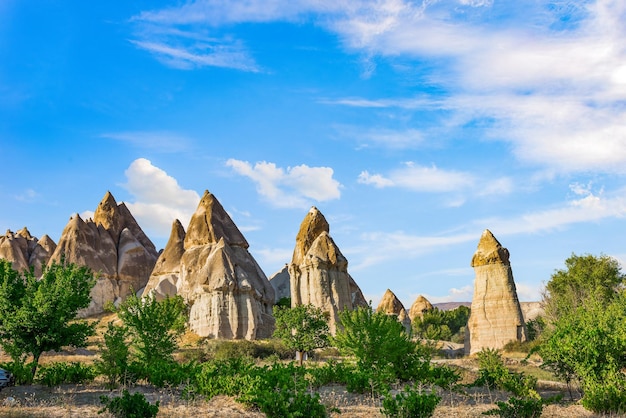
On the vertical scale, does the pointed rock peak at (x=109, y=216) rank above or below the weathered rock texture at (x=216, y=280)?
above

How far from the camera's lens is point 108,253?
60500 millimetres

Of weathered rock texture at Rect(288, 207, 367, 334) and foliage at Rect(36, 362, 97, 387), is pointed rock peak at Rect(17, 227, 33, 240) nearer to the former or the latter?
weathered rock texture at Rect(288, 207, 367, 334)

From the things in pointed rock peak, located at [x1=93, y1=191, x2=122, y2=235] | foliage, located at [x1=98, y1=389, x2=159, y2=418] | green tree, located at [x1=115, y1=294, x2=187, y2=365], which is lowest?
foliage, located at [x1=98, y1=389, x2=159, y2=418]

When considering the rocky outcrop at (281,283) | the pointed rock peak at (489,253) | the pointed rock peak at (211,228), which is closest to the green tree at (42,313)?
the pointed rock peak at (489,253)

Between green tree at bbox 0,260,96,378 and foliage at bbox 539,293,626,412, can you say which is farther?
green tree at bbox 0,260,96,378

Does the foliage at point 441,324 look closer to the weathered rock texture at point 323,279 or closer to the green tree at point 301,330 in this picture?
the weathered rock texture at point 323,279

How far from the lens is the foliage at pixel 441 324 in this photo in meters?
53.1

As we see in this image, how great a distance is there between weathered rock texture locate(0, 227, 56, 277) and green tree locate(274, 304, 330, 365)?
38.0 meters

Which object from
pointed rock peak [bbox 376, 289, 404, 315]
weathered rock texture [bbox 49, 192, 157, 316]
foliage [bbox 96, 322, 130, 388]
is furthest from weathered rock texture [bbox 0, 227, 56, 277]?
foliage [bbox 96, 322, 130, 388]

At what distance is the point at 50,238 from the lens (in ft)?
224

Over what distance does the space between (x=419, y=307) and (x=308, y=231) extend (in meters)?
23.5

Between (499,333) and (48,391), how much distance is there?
21.5 m

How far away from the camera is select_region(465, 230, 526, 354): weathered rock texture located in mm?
29281

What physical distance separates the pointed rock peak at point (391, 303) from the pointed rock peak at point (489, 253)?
75.5 ft
